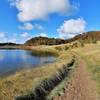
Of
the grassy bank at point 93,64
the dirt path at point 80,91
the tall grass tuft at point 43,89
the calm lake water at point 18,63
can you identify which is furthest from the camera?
the calm lake water at point 18,63

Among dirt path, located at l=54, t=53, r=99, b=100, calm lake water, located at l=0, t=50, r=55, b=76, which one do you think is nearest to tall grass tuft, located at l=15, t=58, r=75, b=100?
dirt path, located at l=54, t=53, r=99, b=100

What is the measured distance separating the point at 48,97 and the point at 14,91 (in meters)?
2.58

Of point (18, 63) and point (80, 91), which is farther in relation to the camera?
point (18, 63)

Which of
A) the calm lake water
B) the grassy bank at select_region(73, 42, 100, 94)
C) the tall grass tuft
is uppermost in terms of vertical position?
the grassy bank at select_region(73, 42, 100, 94)

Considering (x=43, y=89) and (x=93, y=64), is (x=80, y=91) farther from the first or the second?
(x=93, y=64)

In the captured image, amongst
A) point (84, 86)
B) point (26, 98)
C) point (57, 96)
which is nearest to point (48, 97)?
point (57, 96)

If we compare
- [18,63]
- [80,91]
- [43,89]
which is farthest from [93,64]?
[18,63]

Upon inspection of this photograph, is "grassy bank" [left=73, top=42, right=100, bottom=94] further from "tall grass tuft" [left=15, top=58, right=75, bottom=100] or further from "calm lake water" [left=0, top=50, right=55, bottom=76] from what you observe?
"calm lake water" [left=0, top=50, right=55, bottom=76]

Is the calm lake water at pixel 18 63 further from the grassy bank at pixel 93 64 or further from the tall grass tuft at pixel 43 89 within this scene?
the tall grass tuft at pixel 43 89

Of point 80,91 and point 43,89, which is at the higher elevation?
point 43,89

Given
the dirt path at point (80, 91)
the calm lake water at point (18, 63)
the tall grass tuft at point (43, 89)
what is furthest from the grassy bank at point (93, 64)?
the calm lake water at point (18, 63)

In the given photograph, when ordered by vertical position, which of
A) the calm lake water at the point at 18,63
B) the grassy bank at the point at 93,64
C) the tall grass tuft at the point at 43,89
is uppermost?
the grassy bank at the point at 93,64

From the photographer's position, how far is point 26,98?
50.5 feet

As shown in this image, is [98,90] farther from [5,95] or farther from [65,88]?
[5,95]
